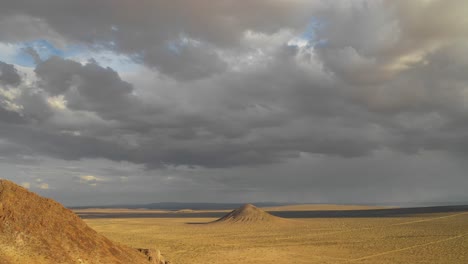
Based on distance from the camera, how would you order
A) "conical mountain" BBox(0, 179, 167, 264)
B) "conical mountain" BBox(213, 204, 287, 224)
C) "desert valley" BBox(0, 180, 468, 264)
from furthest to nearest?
"conical mountain" BBox(213, 204, 287, 224), "desert valley" BBox(0, 180, 468, 264), "conical mountain" BBox(0, 179, 167, 264)

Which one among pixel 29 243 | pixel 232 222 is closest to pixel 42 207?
pixel 29 243

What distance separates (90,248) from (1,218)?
4273 mm

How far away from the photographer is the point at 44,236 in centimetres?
1780

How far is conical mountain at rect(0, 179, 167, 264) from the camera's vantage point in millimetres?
16484

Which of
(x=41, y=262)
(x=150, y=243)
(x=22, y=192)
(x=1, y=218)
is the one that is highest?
(x=22, y=192)

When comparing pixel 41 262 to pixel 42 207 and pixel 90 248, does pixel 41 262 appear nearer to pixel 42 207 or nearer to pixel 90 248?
pixel 90 248

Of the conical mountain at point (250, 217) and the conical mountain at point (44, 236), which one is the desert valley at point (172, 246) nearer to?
the conical mountain at point (44, 236)

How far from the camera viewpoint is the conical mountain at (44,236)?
16.5 metres

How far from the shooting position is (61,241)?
59.3 feet

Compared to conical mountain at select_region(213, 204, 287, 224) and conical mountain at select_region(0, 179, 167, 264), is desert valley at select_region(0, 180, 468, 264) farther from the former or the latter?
conical mountain at select_region(213, 204, 287, 224)

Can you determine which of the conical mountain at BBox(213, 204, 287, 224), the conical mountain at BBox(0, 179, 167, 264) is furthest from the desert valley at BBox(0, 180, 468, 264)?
the conical mountain at BBox(213, 204, 287, 224)

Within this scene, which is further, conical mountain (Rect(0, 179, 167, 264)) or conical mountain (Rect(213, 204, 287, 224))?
conical mountain (Rect(213, 204, 287, 224))

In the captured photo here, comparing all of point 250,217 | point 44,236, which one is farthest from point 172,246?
point 250,217

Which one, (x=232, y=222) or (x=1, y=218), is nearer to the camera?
(x=1, y=218)
